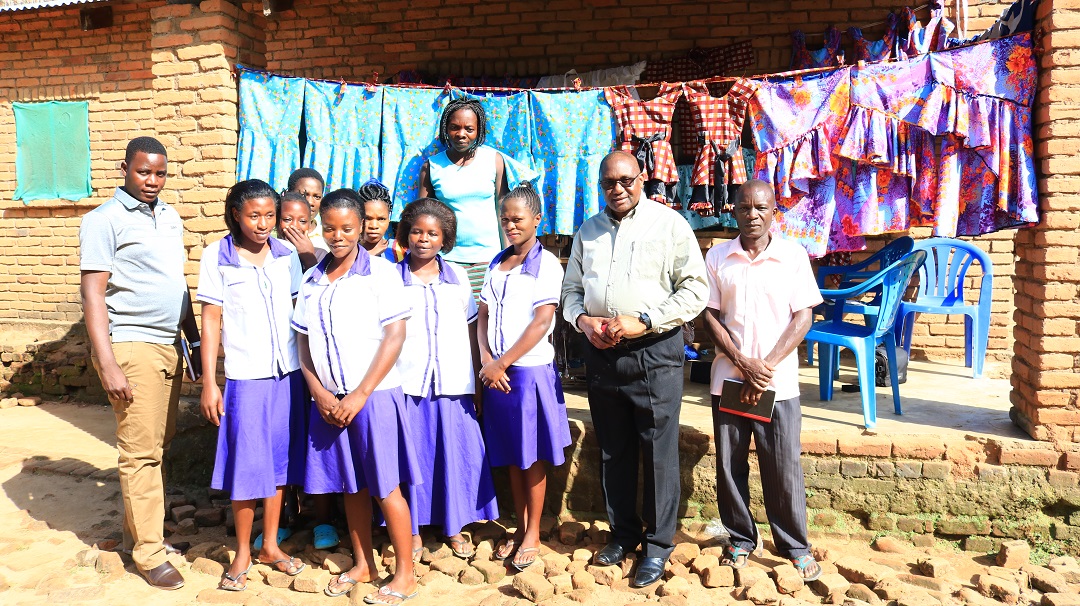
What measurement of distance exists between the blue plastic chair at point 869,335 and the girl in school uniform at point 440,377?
2179 millimetres

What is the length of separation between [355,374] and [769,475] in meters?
1.92

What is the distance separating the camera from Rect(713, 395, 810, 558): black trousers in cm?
358

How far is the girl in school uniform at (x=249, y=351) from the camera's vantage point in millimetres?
3514

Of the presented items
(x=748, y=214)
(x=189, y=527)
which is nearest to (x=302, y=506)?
(x=189, y=527)

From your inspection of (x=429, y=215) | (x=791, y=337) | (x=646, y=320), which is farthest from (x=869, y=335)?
(x=429, y=215)

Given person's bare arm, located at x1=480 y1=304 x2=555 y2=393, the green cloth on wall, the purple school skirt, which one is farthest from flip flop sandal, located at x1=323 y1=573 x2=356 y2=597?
the green cloth on wall

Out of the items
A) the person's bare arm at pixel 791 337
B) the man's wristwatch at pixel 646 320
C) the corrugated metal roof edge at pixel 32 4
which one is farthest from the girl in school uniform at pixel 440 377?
the corrugated metal roof edge at pixel 32 4

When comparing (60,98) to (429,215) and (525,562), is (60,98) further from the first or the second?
(525,562)

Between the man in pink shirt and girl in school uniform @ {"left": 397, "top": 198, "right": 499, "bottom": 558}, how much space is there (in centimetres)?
115

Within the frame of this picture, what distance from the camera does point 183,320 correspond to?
12.7 ft

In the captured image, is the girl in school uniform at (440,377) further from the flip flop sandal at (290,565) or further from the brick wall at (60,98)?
the brick wall at (60,98)

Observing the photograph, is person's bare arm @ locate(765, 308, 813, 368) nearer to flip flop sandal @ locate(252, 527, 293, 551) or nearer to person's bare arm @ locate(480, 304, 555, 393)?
person's bare arm @ locate(480, 304, 555, 393)

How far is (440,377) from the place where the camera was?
12.0 ft

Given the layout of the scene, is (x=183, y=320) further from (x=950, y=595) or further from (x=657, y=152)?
(x=950, y=595)
